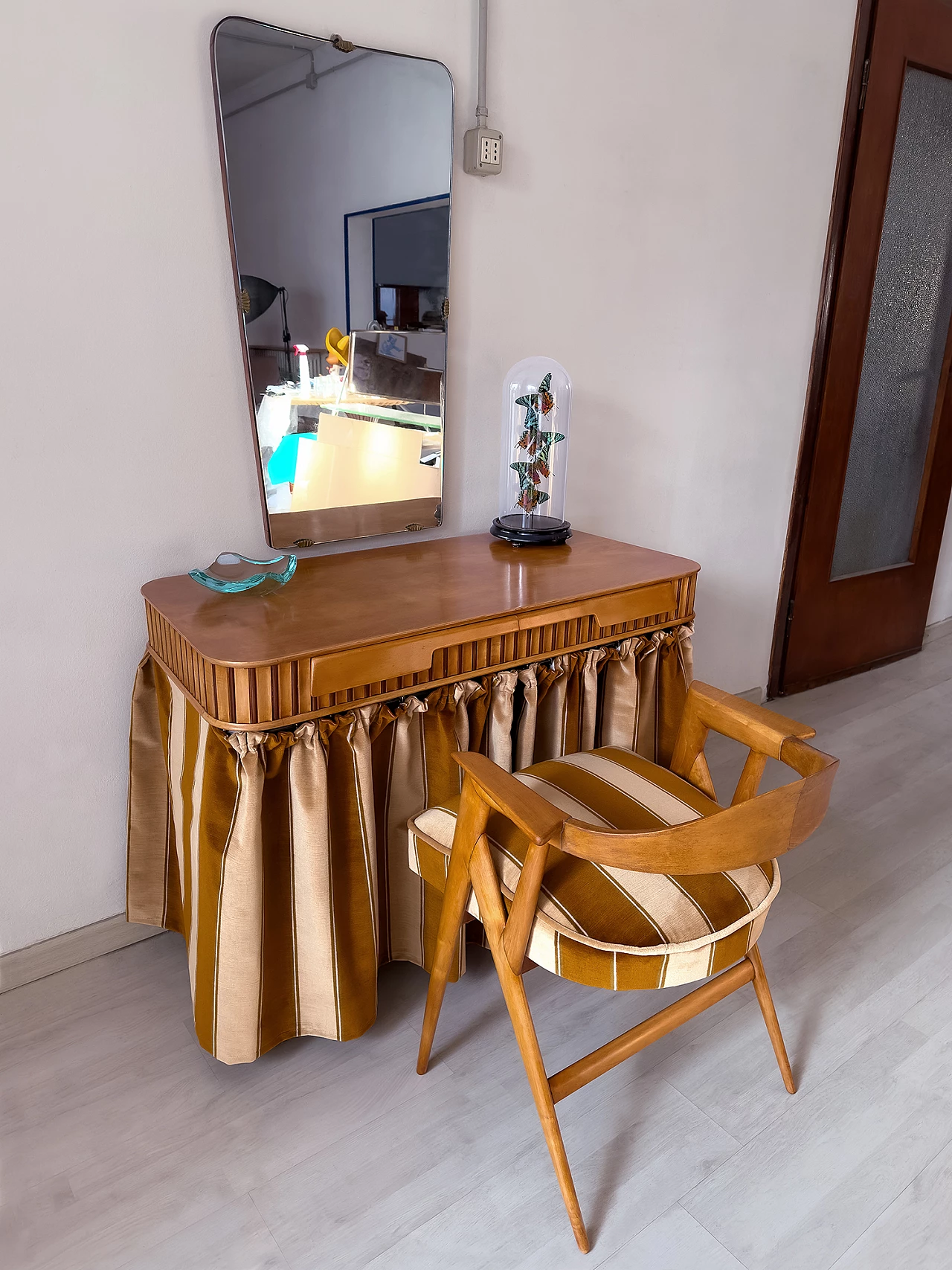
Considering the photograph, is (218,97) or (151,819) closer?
(218,97)

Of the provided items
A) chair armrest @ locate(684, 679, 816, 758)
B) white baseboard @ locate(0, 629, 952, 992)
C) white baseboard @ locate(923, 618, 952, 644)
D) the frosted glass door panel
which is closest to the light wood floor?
white baseboard @ locate(0, 629, 952, 992)

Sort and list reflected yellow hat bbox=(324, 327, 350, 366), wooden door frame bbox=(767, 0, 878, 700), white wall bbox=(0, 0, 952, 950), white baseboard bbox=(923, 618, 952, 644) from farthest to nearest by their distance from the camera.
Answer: white baseboard bbox=(923, 618, 952, 644) < wooden door frame bbox=(767, 0, 878, 700) < reflected yellow hat bbox=(324, 327, 350, 366) < white wall bbox=(0, 0, 952, 950)

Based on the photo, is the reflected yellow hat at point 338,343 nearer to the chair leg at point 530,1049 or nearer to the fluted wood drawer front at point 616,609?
the fluted wood drawer front at point 616,609

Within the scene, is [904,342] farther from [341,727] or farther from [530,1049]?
[530,1049]

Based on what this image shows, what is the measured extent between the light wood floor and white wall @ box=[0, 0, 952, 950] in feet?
1.27

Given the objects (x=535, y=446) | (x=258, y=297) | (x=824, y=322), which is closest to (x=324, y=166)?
(x=258, y=297)

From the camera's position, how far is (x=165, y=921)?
172cm

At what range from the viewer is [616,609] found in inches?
63.1

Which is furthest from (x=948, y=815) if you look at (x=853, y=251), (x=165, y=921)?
(x=165, y=921)

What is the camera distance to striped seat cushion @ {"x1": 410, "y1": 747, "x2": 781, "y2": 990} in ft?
3.71

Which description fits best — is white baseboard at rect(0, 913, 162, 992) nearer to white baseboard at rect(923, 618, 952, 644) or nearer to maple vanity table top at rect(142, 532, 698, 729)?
maple vanity table top at rect(142, 532, 698, 729)

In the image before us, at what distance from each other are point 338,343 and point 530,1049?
4.30ft

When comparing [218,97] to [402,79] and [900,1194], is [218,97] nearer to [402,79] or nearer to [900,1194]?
[402,79]

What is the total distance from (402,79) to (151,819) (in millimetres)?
1509
